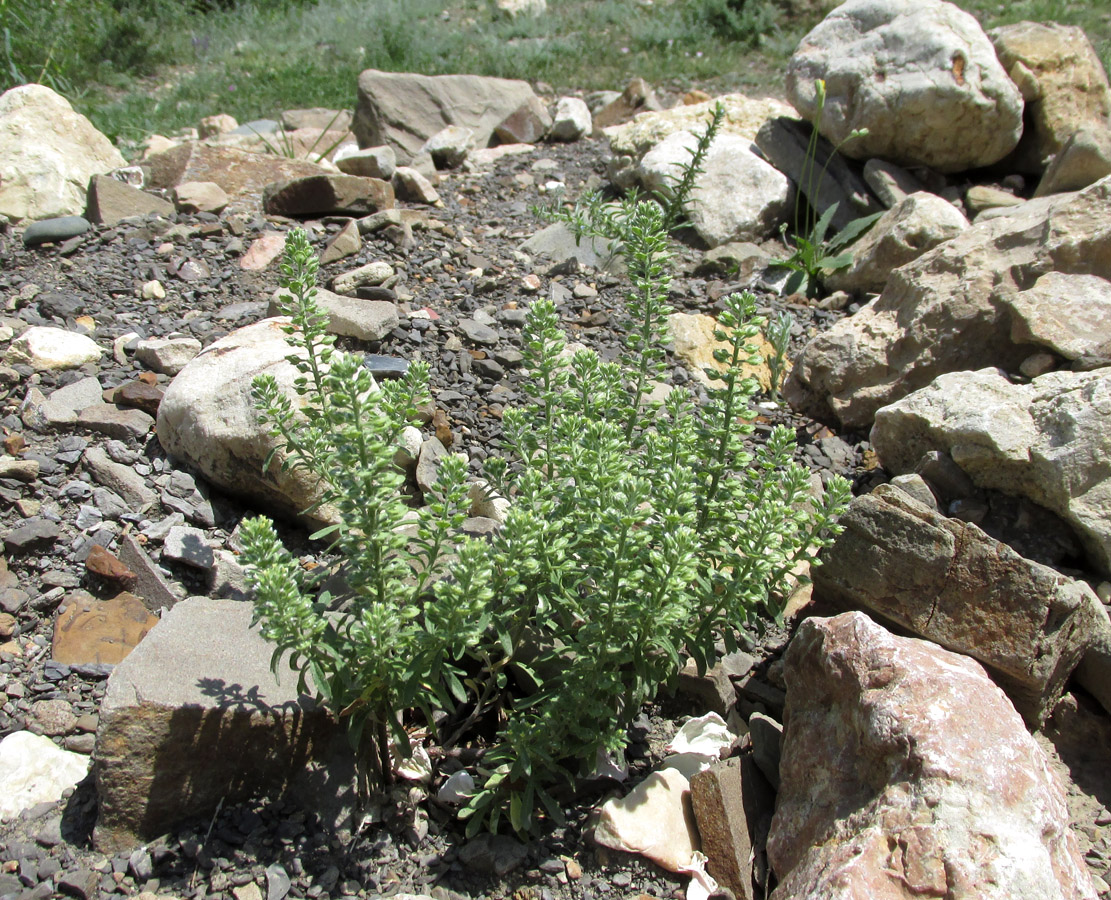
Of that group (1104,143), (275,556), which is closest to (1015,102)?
(1104,143)

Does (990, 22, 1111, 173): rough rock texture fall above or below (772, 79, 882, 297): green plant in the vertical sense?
above

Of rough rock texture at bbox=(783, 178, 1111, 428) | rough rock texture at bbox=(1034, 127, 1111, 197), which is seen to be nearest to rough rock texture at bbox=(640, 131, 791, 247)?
rough rock texture at bbox=(783, 178, 1111, 428)

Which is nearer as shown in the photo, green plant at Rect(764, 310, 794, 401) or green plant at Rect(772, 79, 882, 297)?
green plant at Rect(764, 310, 794, 401)

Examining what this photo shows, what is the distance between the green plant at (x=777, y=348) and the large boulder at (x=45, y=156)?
4.67m

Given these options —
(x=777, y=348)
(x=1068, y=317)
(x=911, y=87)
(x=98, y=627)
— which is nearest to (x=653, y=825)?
(x=98, y=627)

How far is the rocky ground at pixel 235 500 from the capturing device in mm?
2730

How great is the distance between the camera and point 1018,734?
2.51m

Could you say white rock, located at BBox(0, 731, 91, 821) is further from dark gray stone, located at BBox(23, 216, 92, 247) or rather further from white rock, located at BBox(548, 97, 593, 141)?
white rock, located at BBox(548, 97, 593, 141)

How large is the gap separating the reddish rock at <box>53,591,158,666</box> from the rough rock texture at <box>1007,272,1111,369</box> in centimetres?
412

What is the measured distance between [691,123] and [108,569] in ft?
19.3

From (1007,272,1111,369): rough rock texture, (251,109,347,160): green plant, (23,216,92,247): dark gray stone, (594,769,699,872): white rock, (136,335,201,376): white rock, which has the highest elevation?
(1007,272,1111,369): rough rock texture

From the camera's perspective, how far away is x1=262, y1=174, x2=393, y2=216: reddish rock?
620cm

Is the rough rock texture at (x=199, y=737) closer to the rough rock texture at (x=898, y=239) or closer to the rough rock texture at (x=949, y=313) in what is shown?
the rough rock texture at (x=949, y=313)

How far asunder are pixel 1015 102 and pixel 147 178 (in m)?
6.44
